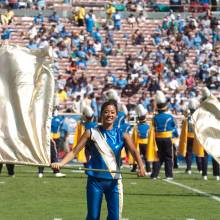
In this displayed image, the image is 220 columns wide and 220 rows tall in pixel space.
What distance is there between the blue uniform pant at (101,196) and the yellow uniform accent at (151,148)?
11.2 m

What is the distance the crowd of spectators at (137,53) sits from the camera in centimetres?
3641

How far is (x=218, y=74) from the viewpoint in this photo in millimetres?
38844

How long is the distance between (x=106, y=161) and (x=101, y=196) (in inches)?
15.6

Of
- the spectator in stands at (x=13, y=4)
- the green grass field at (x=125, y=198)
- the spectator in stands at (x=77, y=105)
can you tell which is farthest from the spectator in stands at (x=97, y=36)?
the green grass field at (x=125, y=198)

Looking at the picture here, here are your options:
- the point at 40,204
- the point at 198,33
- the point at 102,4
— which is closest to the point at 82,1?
the point at 102,4

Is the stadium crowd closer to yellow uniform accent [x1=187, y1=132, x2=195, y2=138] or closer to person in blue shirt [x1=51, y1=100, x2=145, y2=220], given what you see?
yellow uniform accent [x1=187, y1=132, x2=195, y2=138]

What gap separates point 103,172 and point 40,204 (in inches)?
195

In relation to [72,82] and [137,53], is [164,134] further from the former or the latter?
[137,53]

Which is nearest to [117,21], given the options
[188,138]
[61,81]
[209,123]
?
[61,81]

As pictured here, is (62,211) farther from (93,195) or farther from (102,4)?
(102,4)

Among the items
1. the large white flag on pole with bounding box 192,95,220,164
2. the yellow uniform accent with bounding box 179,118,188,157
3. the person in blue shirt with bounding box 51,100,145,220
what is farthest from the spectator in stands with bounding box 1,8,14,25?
the person in blue shirt with bounding box 51,100,145,220

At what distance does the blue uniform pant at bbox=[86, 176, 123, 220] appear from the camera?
1113cm

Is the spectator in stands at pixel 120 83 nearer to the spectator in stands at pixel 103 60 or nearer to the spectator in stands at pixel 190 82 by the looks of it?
the spectator in stands at pixel 103 60

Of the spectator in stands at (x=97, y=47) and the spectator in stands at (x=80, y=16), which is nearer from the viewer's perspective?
the spectator in stands at (x=97, y=47)
